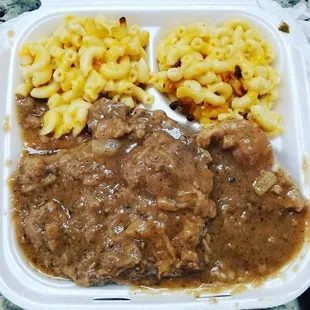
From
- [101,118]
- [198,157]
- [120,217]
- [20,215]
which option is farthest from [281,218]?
[20,215]

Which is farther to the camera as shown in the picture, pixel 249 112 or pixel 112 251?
pixel 249 112

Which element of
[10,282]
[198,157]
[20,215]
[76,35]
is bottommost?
[10,282]

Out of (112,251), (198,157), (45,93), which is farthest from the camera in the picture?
(45,93)

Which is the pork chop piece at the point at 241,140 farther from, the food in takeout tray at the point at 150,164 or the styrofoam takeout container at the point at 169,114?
the styrofoam takeout container at the point at 169,114

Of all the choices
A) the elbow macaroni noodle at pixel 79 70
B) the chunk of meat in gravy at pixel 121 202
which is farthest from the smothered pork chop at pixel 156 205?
the elbow macaroni noodle at pixel 79 70

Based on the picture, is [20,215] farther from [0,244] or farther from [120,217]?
[120,217]

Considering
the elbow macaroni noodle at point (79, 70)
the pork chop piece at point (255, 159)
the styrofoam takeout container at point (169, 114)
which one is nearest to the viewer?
the styrofoam takeout container at point (169, 114)

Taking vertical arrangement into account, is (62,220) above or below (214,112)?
below
